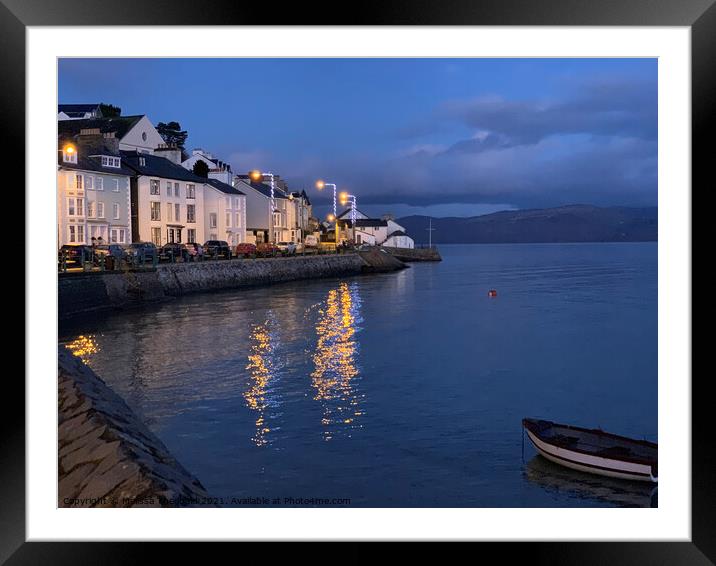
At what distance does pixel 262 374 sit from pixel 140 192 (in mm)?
26393

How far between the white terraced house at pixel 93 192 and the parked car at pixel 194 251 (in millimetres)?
3162

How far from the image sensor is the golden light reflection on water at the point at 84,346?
17859mm

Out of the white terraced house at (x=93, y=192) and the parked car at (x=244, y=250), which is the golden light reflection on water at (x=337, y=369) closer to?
the white terraced house at (x=93, y=192)

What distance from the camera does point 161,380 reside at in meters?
15.2

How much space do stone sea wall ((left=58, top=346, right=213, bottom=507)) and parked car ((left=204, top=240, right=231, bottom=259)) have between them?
3463 centimetres

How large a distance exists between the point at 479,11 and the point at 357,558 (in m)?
3.01

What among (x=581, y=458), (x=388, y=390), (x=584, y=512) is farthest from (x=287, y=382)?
(x=584, y=512)

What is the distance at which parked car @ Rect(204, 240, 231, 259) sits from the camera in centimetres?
4194

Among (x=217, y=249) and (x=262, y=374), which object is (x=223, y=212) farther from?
(x=262, y=374)

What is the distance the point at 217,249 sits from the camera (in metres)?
42.8

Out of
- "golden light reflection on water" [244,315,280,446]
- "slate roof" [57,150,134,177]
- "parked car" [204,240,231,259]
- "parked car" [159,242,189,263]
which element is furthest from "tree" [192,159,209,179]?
"golden light reflection on water" [244,315,280,446]

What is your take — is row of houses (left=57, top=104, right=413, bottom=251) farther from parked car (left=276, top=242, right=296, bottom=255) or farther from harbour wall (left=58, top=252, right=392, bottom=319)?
harbour wall (left=58, top=252, right=392, bottom=319)

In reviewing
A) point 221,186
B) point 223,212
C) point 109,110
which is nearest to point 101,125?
point 221,186
